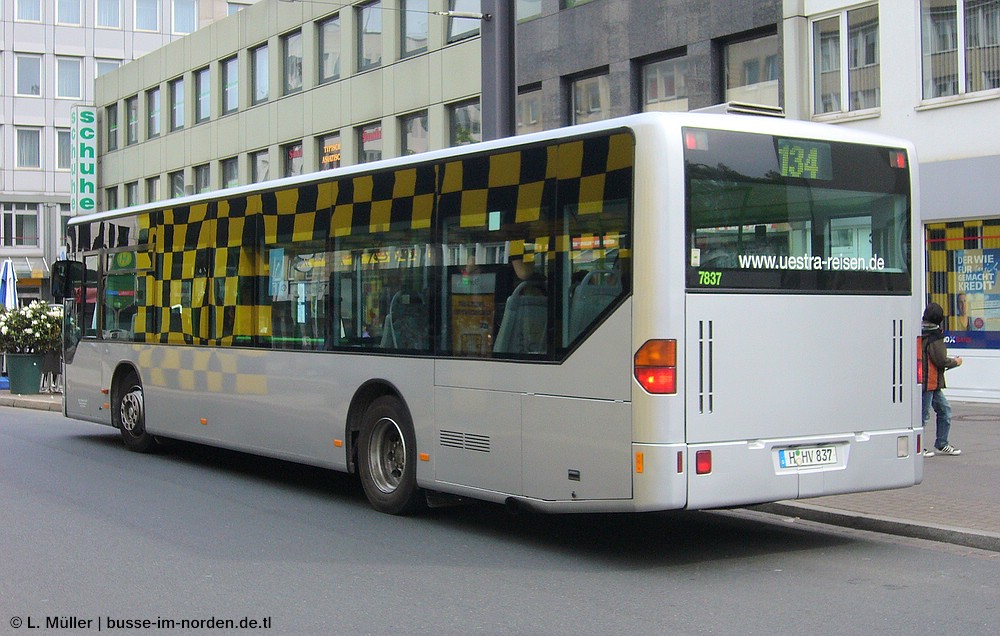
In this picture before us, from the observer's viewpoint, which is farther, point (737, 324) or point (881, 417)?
point (881, 417)

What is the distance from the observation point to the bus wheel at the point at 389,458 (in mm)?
9812

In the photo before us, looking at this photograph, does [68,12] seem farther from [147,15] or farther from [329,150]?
[329,150]

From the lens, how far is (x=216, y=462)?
46.3 feet

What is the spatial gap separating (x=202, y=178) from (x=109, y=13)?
27.0 meters

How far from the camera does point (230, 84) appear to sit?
132 ft


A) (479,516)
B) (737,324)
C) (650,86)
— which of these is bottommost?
(479,516)

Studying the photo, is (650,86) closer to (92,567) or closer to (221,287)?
(221,287)

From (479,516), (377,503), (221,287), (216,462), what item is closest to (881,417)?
(479,516)

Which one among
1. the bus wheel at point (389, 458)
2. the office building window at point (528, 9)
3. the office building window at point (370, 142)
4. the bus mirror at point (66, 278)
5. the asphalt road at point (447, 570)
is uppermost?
the office building window at point (528, 9)

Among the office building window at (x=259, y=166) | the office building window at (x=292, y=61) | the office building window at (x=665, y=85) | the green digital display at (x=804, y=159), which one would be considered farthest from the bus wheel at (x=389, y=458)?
the office building window at (x=259, y=166)

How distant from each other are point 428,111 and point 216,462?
17.6m

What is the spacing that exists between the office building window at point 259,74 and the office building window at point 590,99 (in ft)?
48.7

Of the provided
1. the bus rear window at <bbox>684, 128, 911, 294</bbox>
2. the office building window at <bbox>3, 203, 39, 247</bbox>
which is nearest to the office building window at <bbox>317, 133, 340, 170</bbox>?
the bus rear window at <bbox>684, 128, 911, 294</bbox>

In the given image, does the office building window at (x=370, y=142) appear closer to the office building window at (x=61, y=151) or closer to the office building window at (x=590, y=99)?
the office building window at (x=590, y=99)
